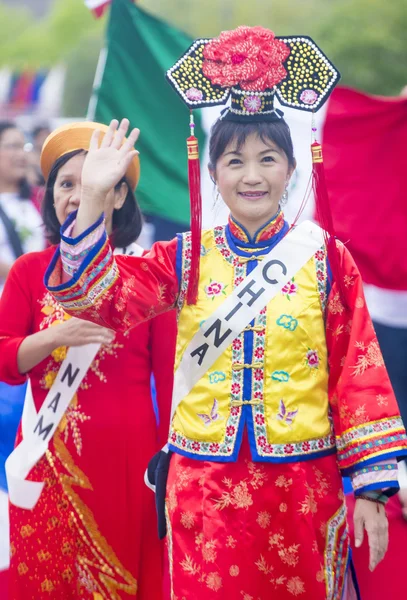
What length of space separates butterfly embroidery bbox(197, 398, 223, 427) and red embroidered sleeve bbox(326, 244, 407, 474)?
338 millimetres

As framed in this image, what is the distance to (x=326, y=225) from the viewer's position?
290cm

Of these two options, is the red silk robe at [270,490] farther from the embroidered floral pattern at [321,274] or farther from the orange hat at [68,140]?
the orange hat at [68,140]

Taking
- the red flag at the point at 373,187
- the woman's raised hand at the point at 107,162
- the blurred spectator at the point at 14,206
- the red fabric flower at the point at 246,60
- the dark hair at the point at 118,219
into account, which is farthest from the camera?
the blurred spectator at the point at 14,206

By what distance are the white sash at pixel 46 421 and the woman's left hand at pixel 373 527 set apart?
3.69 ft

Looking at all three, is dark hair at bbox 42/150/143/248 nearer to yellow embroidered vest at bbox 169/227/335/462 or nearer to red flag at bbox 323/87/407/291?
yellow embroidered vest at bbox 169/227/335/462

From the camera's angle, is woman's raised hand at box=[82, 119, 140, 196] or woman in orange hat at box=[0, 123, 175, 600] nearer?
woman's raised hand at box=[82, 119, 140, 196]

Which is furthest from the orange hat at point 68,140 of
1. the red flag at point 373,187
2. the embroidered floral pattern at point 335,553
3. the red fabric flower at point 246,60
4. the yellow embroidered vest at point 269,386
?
the red flag at point 373,187

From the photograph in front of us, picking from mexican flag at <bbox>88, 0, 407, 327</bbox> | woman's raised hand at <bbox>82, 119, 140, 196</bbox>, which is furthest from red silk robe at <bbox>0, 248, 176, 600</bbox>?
mexican flag at <bbox>88, 0, 407, 327</bbox>

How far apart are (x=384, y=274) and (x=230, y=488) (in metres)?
2.77

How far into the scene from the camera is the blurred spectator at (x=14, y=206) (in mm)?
5922

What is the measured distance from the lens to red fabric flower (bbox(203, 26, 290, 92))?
9.32 ft

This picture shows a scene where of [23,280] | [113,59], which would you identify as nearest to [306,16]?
[113,59]

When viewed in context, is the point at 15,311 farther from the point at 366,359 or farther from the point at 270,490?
the point at 366,359

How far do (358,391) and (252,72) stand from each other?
0.95m
